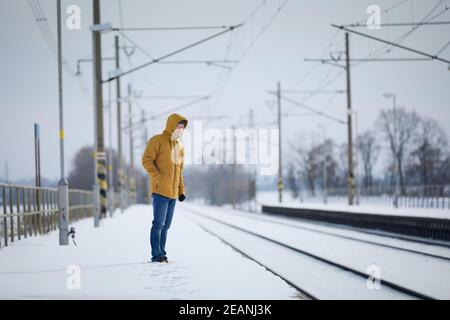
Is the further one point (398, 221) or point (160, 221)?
point (398, 221)

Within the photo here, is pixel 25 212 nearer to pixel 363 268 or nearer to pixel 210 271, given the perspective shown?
pixel 210 271

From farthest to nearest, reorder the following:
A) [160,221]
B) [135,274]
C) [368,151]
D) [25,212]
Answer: [368,151] → [25,212] → [160,221] → [135,274]

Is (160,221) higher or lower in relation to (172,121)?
lower

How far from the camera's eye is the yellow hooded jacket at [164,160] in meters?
10.6

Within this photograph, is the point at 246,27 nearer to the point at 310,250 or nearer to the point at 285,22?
the point at 285,22

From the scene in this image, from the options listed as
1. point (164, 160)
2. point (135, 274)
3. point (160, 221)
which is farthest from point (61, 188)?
point (135, 274)

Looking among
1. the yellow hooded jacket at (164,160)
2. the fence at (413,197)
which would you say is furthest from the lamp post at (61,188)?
the fence at (413,197)

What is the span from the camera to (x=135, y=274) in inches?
386

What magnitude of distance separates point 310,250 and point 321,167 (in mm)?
106359

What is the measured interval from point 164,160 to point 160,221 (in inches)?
35.7

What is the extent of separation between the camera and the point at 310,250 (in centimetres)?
1488

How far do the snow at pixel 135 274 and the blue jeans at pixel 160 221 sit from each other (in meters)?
0.26

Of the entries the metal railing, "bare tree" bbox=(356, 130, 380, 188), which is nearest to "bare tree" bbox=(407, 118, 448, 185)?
"bare tree" bbox=(356, 130, 380, 188)

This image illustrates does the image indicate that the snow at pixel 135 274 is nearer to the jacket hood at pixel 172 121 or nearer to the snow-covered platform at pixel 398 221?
the jacket hood at pixel 172 121
